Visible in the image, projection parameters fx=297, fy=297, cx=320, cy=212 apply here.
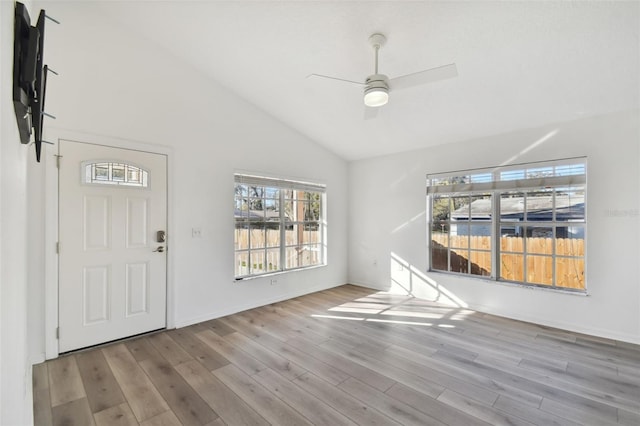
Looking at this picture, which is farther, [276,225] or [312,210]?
[312,210]

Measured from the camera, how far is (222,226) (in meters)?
4.05

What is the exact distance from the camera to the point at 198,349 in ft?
10.1

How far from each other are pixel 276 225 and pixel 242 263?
2.68 ft

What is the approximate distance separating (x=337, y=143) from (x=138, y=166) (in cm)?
308

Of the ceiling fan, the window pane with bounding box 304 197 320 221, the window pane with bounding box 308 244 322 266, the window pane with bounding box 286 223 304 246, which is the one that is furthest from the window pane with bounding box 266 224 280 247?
the ceiling fan

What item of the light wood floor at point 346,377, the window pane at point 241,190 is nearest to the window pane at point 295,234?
the window pane at point 241,190

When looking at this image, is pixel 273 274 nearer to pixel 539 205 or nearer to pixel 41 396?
pixel 41 396

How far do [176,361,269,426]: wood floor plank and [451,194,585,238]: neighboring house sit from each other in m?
A: 3.79

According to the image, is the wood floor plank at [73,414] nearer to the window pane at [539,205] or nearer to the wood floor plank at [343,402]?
the wood floor plank at [343,402]

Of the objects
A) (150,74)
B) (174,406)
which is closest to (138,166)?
(150,74)

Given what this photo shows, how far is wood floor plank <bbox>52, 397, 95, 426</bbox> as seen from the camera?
201 centimetres

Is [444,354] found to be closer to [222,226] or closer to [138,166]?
[222,226]

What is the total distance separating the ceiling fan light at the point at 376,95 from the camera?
2449mm

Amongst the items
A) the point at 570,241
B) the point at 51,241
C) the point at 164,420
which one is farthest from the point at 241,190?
the point at 570,241
